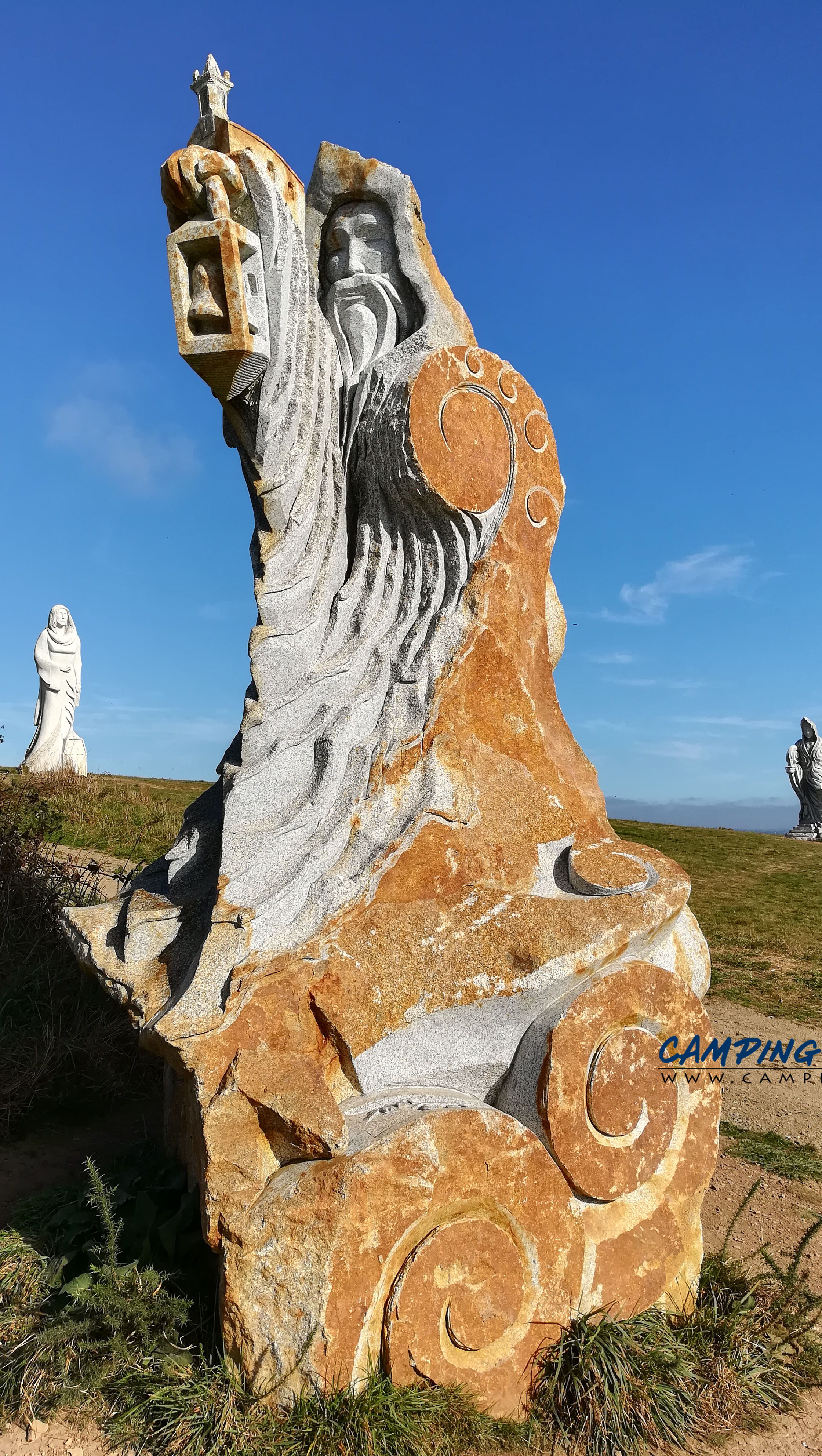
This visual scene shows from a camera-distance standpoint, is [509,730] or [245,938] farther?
[509,730]

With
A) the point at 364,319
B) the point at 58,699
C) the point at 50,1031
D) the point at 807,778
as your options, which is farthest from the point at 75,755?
the point at 807,778

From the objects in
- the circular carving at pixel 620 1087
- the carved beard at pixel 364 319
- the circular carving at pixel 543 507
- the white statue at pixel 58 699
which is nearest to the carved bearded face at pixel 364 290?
the carved beard at pixel 364 319

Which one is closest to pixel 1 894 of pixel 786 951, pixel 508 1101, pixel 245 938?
pixel 245 938

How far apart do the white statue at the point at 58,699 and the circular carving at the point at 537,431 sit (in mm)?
12984

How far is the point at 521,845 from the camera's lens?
3443 millimetres

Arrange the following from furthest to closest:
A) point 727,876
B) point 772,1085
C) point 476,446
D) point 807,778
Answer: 1. point 807,778
2. point 727,876
3. point 772,1085
4. point 476,446

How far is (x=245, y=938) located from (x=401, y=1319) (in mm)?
1105

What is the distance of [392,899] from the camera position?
122 inches

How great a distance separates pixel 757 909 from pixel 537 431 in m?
8.99

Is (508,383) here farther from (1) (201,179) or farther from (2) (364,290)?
(1) (201,179)

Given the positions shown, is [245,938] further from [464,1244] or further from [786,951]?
[786,951]

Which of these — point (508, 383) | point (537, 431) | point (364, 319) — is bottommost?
point (537, 431)

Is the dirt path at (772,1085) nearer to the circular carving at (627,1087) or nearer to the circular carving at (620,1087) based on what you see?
the circular carving at (620,1087)

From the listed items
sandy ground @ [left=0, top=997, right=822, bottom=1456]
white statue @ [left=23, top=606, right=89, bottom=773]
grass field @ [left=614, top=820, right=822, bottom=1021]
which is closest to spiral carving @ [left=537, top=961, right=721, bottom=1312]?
sandy ground @ [left=0, top=997, right=822, bottom=1456]
